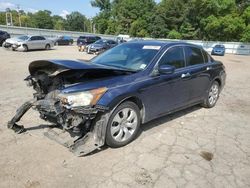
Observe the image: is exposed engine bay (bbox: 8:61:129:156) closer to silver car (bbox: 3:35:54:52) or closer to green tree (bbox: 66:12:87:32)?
silver car (bbox: 3:35:54:52)

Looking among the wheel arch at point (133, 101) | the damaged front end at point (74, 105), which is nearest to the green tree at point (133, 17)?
the wheel arch at point (133, 101)

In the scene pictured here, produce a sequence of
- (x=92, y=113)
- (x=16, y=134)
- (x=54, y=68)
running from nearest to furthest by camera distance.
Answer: (x=92, y=113) < (x=54, y=68) < (x=16, y=134)

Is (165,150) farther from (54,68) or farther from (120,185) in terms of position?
(54,68)

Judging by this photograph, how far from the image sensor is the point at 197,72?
5605mm

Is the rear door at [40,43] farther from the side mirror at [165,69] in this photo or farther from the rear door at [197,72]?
the side mirror at [165,69]

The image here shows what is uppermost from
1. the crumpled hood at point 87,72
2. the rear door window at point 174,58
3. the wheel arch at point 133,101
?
the rear door window at point 174,58

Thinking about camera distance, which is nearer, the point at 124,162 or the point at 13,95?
the point at 124,162

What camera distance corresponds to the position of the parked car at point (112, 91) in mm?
3740

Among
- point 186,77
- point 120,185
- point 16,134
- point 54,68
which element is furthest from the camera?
point 186,77

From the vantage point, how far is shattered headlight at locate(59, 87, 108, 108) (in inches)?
144

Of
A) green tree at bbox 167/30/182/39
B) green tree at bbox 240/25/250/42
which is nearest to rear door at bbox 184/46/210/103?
green tree at bbox 240/25/250/42

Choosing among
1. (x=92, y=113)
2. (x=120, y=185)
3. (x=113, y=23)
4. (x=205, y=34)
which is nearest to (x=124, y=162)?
(x=120, y=185)

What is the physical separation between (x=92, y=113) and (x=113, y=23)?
245 feet

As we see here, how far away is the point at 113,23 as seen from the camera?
75312 millimetres
